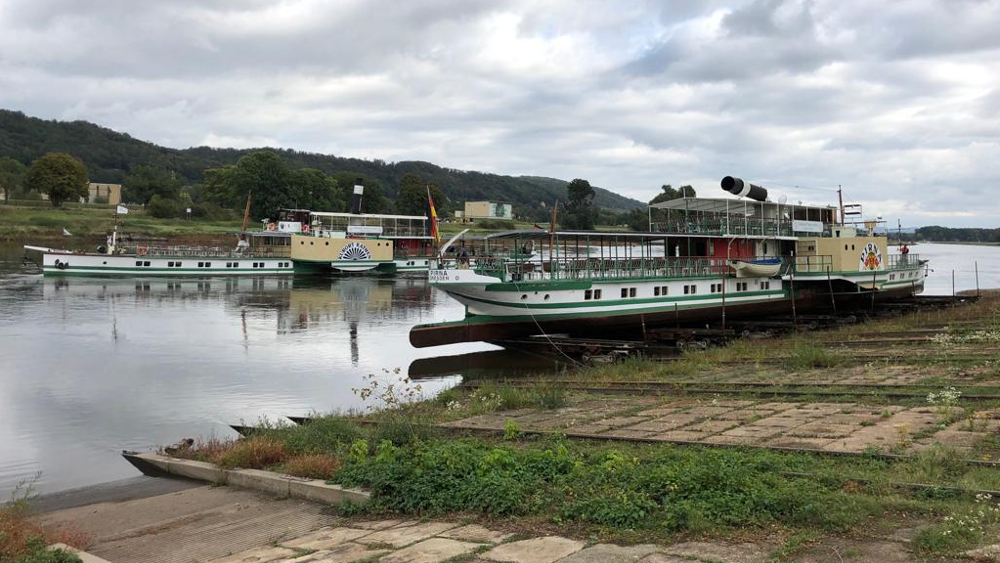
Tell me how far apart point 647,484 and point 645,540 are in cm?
128

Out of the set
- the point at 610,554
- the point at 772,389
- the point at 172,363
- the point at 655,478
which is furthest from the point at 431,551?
the point at 172,363

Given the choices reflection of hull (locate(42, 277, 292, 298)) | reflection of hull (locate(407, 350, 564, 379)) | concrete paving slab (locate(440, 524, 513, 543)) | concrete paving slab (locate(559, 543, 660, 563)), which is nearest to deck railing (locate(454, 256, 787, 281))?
reflection of hull (locate(407, 350, 564, 379))

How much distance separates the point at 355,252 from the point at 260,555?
70747 mm

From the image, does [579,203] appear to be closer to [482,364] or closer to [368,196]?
[368,196]

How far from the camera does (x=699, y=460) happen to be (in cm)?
904

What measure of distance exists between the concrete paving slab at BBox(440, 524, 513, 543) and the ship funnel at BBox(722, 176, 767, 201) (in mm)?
34038

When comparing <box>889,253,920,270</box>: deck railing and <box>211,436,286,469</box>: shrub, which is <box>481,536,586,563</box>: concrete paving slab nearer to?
<box>211,436,286,469</box>: shrub

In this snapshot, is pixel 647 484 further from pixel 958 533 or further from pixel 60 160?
pixel 60 160

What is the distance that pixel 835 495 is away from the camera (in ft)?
24.8

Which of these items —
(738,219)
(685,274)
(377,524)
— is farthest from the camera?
(738,219)

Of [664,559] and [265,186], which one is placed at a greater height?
[265,186]

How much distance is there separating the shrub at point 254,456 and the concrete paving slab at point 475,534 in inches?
182

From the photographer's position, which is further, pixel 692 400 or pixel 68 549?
pixel 692 400

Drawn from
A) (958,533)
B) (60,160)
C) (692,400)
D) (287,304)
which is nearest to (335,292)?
(287,304)
